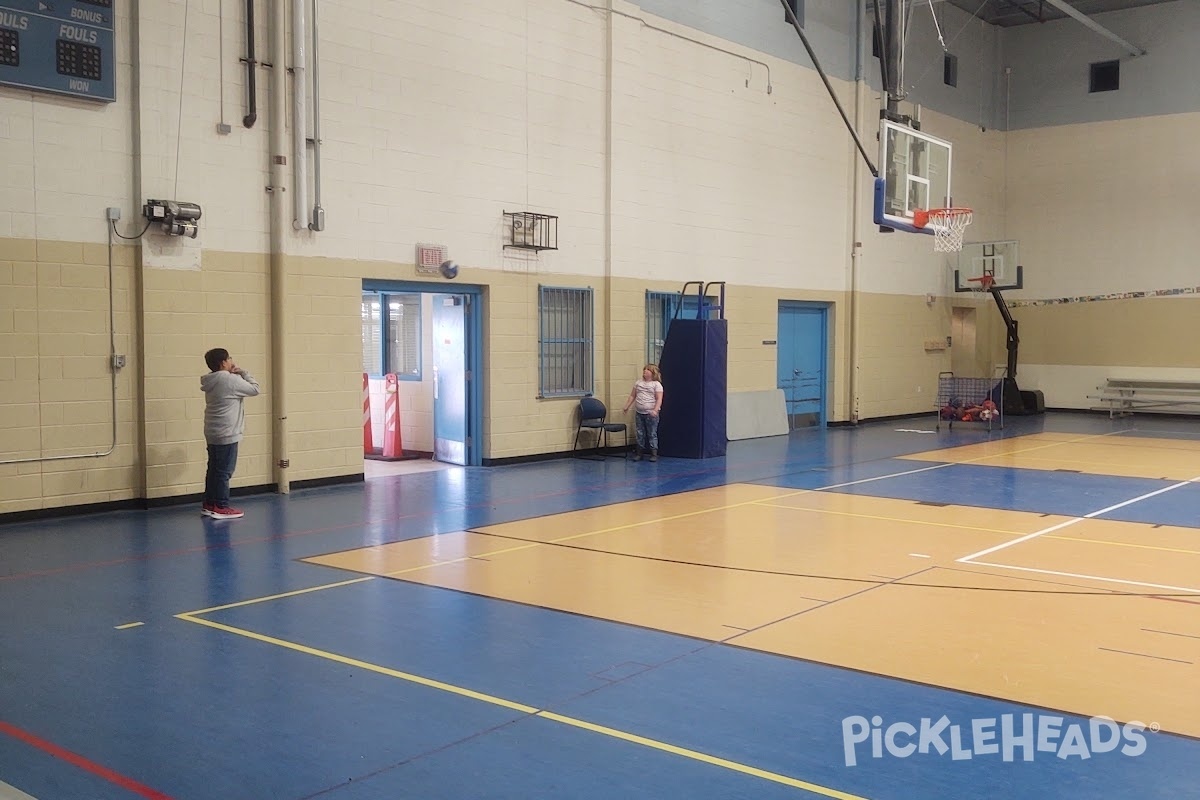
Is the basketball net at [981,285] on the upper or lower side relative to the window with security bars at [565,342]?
upper

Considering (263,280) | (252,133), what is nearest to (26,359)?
(263,280)

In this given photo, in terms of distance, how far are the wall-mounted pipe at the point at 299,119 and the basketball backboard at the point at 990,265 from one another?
16175 mm

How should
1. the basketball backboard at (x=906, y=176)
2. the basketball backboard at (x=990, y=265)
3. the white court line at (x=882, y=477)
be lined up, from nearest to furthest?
the white court line at (x=882, y=477)
the basketball backboard at (x=906, y=176)
the basketball backboard at (x=990, y=265)

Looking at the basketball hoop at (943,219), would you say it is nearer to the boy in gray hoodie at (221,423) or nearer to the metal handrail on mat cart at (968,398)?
the metal handrail on mat cart at (968,398)

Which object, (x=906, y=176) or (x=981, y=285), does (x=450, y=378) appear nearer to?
(x=906, y=176)

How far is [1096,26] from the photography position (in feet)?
70.9

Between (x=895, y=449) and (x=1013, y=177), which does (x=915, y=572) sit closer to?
(x=895, y=449)

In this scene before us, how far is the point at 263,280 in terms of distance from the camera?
460 inches

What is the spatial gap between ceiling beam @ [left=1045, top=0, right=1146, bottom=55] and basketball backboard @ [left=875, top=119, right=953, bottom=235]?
17.9 ft

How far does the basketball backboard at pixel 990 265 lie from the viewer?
23062 mm

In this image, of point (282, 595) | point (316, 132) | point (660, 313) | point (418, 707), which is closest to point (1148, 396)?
point (660, 313)

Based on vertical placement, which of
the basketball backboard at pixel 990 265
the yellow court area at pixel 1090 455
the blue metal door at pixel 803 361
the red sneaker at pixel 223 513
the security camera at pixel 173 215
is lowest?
the red sneaker at pixel 223 513

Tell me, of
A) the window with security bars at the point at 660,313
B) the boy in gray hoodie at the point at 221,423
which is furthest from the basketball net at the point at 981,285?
the boy in gray hoodie at the point at 221,423
